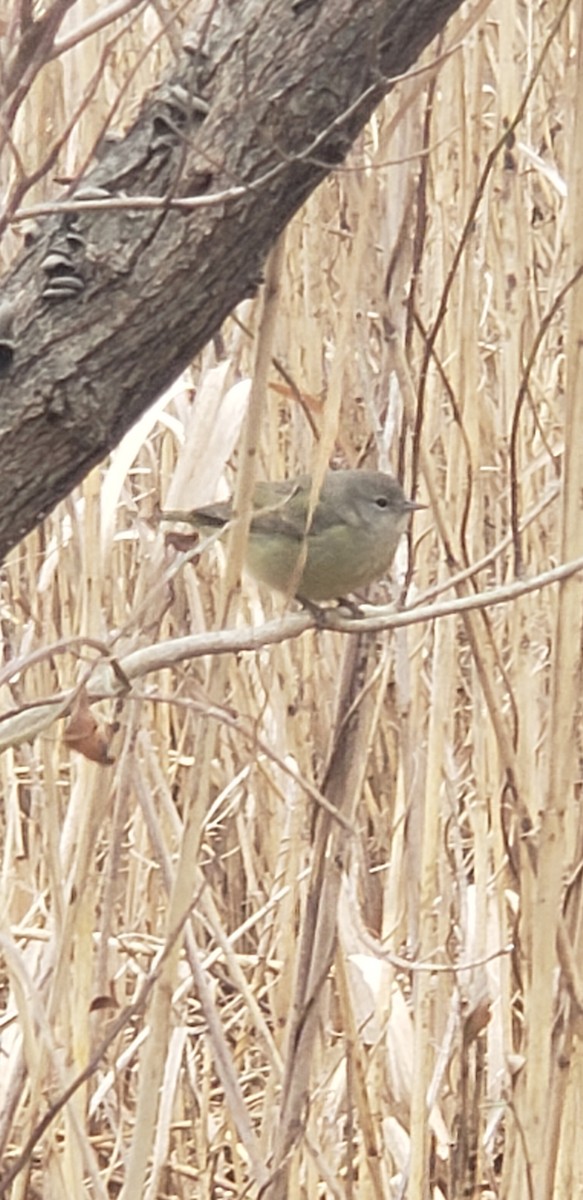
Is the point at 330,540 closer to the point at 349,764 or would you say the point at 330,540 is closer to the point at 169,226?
the point at 349,764

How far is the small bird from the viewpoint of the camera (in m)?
1.39

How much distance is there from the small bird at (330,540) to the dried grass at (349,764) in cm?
5

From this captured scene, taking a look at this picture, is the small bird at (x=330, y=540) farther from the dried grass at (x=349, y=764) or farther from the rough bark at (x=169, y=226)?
the rough bark at (x=169, y=226)

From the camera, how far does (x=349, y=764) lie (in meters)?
1.01

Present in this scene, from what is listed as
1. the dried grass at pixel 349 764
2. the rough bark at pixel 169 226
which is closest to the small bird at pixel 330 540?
the dried grass at pixel 349 764

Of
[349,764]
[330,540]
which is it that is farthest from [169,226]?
[330,540]

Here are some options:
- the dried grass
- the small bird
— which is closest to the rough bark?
the dried grass

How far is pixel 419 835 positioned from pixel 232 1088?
258 millimetres

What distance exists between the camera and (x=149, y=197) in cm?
66

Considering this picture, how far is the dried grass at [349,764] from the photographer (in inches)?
37.5

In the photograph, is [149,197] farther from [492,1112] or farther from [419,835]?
[492,1112]

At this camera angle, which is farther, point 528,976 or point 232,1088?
point 232,1088

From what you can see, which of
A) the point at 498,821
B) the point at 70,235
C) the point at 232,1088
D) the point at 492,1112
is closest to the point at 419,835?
the point at 498,821

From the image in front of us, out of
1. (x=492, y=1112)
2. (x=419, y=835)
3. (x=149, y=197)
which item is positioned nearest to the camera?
(x=149, y=197)
